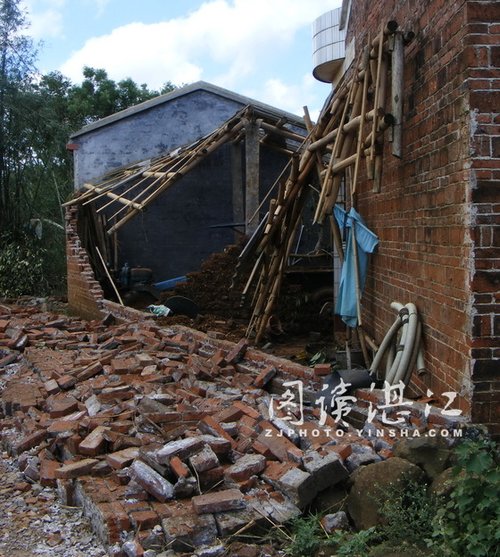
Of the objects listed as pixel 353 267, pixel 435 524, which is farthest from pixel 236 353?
pixel 435 524

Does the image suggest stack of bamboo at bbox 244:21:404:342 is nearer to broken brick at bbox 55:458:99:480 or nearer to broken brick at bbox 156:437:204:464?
broken brick at bbox 156:437:204:464

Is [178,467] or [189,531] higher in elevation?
[178,467]

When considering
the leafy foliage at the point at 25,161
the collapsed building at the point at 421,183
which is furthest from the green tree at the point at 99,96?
the collapsed building at the point at 421,183

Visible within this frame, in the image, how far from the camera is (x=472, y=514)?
10.2ft

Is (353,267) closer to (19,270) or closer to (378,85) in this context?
(378,85)

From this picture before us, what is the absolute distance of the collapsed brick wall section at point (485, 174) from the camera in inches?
153

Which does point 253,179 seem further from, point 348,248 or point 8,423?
point 8,423

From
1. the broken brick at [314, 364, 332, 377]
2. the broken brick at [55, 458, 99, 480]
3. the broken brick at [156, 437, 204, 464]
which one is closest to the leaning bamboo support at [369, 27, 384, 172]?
the broken brick at [314, 364, 332, 377]

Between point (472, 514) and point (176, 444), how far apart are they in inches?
76.2

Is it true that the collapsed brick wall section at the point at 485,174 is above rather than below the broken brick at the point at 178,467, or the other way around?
above

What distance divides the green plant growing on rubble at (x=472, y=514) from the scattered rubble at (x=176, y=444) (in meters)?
0.82

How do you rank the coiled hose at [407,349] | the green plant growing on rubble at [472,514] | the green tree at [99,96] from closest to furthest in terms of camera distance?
the green plant growing on rubble at [472,514] < the coiled hose at [407,349] < the green tree at [99,96]

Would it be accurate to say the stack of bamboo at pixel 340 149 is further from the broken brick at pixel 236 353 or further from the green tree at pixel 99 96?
the green tree at pixel 99 96

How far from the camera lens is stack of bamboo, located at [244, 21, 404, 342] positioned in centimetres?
507
